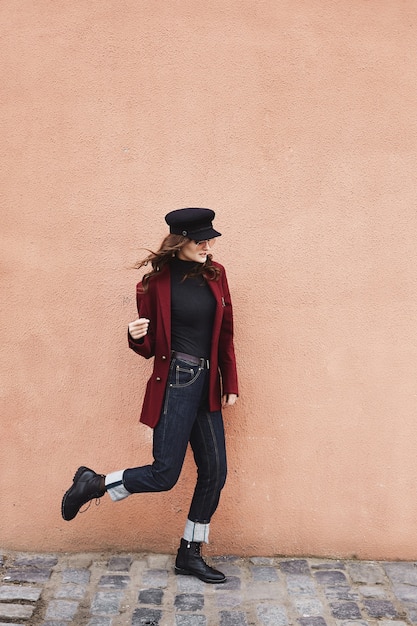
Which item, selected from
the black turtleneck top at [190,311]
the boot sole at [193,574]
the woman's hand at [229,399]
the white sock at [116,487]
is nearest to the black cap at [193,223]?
the black turtleneck top at [190,311]

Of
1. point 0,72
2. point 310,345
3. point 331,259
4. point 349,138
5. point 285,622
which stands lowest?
point 285,622

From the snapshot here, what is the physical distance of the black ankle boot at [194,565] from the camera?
395 cm

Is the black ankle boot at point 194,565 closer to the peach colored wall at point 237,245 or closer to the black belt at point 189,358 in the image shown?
the peach colored wall at point 237,245

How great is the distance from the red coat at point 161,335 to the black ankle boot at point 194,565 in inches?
32.1

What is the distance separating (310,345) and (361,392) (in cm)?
42

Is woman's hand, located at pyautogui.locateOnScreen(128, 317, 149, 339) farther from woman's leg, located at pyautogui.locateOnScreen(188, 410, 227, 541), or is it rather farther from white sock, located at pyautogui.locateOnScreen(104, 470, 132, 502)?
white sock, located at pyautogui.locateOnScreen(104, 470, 132, 502)

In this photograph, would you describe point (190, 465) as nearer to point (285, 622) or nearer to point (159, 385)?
point (159, 385)

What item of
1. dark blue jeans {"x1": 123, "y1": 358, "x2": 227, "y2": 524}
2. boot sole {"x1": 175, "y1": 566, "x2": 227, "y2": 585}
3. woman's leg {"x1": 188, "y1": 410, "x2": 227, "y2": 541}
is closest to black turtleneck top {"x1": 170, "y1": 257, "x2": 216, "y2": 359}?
dark blue jeans {"x1": 123, "y1": 358, "x2": 227, "y2": 524}

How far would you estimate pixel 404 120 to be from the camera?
411 cm

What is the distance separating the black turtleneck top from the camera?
3719 mm

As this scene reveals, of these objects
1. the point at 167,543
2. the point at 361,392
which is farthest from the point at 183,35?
the point at 167,543

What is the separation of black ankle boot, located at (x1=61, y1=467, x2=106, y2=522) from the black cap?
4.70 ft

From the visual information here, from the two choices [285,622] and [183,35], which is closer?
[285,622]

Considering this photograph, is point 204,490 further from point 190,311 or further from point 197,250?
point 197,250
